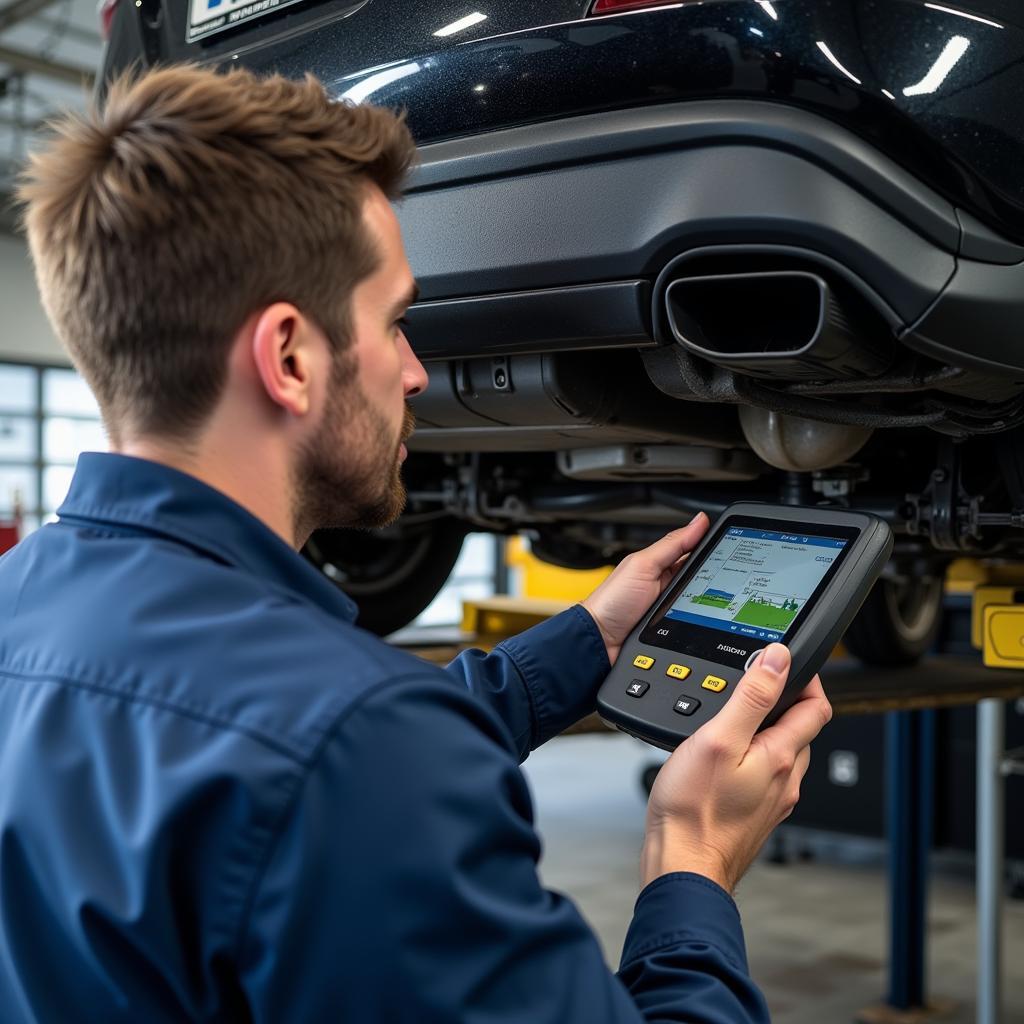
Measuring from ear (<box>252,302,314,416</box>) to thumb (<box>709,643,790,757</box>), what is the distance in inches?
14.5

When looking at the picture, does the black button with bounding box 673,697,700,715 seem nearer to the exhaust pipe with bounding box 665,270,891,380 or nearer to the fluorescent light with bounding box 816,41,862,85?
the exhaust pipe with bounding box 665,270,891,380

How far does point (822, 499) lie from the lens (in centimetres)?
182

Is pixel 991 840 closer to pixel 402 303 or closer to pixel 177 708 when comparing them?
pixel 402 303

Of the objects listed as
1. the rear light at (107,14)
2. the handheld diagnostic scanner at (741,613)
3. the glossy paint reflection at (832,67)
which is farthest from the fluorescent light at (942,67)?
the rear light at (107,14)

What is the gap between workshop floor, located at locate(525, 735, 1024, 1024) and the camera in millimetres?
3164

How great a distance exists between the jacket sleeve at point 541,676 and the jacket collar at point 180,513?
414 mm

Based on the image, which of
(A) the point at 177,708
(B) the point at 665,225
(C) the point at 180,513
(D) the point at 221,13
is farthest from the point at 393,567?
(A) the point at 177,708

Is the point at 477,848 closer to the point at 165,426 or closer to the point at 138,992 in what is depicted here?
the point at 138,992

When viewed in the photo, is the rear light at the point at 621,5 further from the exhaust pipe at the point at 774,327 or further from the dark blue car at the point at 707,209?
the exhaust pipe at the point at 774,327

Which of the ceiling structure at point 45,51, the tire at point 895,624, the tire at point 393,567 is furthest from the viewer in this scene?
the ceiling structure at point 45,51

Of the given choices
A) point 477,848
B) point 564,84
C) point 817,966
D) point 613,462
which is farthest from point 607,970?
point 817,966

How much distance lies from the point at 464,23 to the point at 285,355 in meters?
0.71

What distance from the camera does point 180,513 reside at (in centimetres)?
75

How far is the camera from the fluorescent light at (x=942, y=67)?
1153 millimetres
